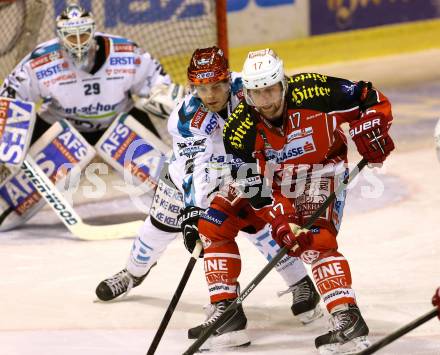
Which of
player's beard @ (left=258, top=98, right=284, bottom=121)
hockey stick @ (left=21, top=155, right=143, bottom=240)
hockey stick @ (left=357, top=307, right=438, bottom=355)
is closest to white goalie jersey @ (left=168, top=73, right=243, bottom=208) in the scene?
player's beard @ (left=258, top=98, right=284, bottom=121)

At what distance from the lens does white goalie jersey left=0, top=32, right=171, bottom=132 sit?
641 centimetres

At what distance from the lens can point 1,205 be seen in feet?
21.2

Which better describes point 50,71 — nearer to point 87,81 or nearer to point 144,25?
point 87,81

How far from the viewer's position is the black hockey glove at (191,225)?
4398 mm

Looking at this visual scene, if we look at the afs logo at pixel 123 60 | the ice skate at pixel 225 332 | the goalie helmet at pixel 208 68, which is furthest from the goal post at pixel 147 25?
the ice skate at pixel 225 332

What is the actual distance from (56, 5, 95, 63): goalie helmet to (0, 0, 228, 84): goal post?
143 centimetres

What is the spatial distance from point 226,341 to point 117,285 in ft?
2.64

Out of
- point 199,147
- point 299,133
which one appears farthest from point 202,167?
point 299,133

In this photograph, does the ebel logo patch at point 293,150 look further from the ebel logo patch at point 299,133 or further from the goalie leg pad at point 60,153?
the goalie leg pad at point 60,153

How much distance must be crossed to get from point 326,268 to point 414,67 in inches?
240

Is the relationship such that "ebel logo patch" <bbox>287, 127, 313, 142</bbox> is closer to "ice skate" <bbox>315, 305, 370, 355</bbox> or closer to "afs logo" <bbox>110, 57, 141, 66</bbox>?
"ice skate" <bbox>315, 305, 370, 355</bbox>

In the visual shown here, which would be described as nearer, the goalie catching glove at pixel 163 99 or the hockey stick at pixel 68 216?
the hockey stick at pixel 68 216

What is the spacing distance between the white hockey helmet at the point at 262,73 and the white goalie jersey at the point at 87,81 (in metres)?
2.26

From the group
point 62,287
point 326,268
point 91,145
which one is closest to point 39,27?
point 91,145
